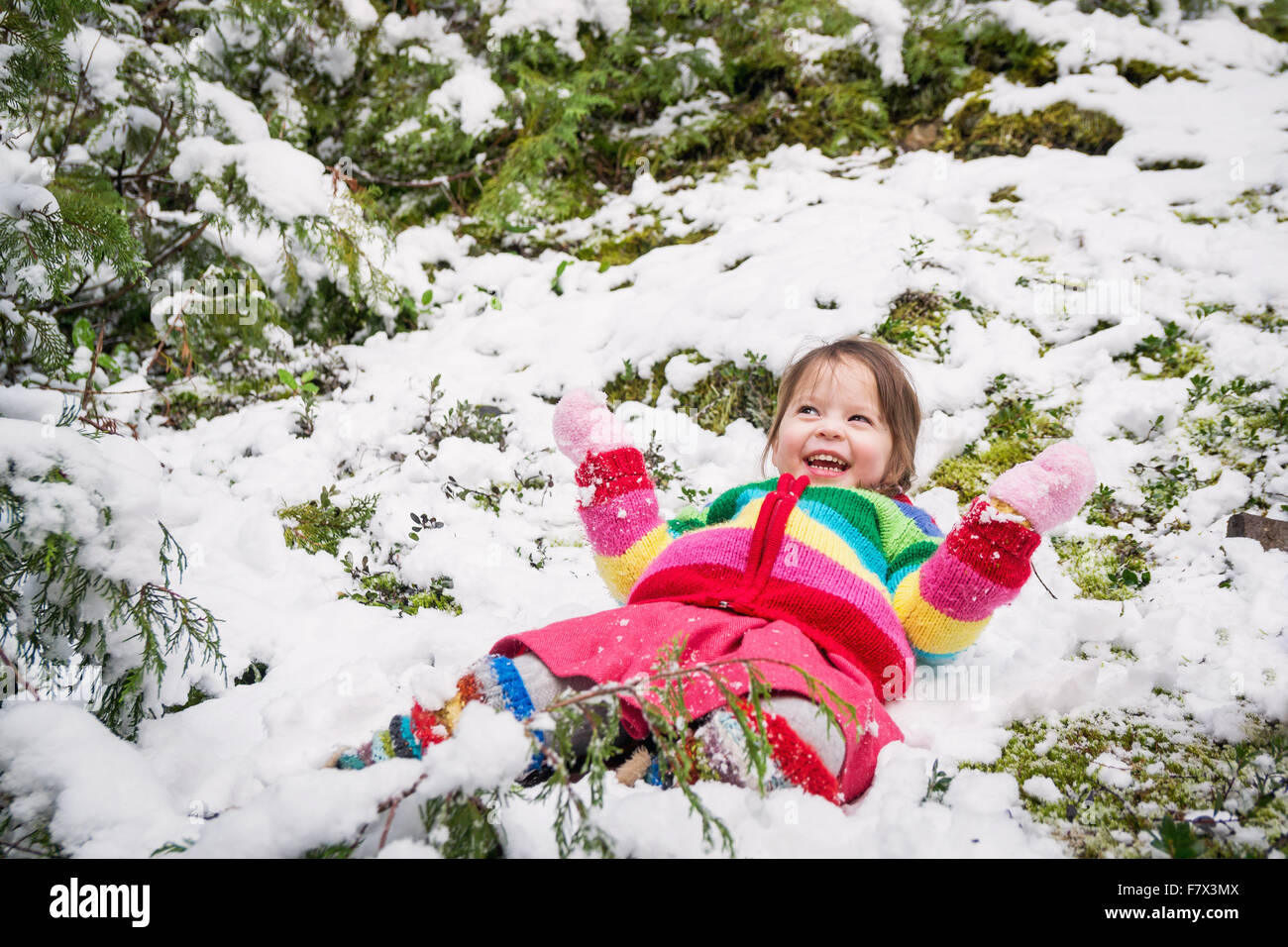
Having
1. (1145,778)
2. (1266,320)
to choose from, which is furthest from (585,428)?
(1266,320)

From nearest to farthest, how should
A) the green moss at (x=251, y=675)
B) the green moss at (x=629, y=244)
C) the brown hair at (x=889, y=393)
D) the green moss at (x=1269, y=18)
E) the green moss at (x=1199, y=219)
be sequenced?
the green moss at (x=251, y=675) < the brown hair at (x=889, y=393) < the green moss at (x=1199, y=219) < the green moss at (x=629, y=244) < the green moss at (x=1269, y=18)

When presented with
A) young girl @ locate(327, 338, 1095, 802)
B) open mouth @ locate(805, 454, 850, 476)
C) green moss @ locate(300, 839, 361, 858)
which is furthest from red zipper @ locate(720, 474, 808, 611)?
green moss @ locate(300, 839, 361, 858)

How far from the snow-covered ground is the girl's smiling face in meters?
0.72

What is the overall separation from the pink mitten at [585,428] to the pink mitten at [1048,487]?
1.34 m

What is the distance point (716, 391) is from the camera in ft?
13.9

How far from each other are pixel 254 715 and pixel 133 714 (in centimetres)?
32

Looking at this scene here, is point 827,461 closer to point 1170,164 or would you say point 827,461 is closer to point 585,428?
point 585,428

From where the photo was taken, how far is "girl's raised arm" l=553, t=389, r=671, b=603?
2615mm

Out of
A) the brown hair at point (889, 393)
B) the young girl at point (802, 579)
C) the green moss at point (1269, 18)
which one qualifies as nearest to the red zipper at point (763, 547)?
the young girl at point (802, 579)

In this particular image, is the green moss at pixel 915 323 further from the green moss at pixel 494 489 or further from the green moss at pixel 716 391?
Result: the green moss at pixel 494 489

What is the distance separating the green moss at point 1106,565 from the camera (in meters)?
2.69

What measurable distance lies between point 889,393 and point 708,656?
5.10ft
